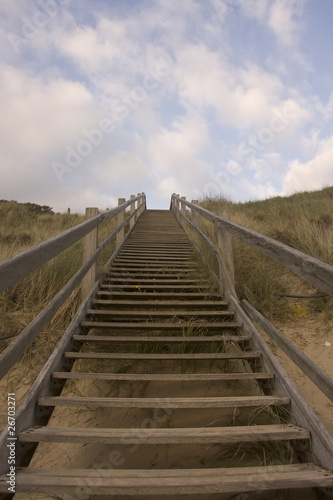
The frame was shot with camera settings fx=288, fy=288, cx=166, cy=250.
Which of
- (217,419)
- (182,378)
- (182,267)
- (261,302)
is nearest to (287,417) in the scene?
(217,419)

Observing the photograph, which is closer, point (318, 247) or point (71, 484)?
point (71, 484)

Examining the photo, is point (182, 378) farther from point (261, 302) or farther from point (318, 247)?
point (318, 247)

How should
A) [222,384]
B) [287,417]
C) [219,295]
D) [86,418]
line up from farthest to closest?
[219,295] → [222,384] → [86,418] → [287,417]

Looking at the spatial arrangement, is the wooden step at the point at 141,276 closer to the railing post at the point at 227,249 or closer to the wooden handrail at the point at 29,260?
the railing post at the point at 227,249

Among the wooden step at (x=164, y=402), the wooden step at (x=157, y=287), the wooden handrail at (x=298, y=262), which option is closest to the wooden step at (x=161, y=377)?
the wooden step at (x=164, y=402)

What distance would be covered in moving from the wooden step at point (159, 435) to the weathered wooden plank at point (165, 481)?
15cm

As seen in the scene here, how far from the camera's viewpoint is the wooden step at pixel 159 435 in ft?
4.63

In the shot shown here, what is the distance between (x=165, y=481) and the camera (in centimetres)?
121

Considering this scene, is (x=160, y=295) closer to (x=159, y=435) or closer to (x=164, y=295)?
(x=164, y=295)

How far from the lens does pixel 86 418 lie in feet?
6.89

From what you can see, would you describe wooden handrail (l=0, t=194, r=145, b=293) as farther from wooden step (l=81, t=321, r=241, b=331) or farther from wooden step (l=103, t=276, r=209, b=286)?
wooden step (l=103, t=276, r=209, b=286)

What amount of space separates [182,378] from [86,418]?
0.81 meters

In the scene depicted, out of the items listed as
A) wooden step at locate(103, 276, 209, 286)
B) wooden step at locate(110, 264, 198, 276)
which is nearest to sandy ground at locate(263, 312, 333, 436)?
wooden step at locate(103, 276, 209, 286)

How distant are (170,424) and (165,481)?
2.49 feet
